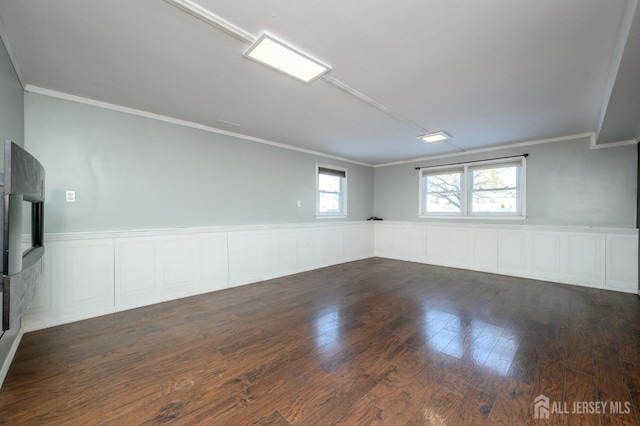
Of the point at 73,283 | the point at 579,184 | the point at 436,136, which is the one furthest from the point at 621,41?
the point at 73,283

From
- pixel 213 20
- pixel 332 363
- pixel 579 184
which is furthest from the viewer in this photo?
pixel 579 184

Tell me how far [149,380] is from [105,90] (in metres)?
2.87

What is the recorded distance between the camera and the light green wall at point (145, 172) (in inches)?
113

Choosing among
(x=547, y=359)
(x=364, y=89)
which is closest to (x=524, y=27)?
(x=364, y=89)

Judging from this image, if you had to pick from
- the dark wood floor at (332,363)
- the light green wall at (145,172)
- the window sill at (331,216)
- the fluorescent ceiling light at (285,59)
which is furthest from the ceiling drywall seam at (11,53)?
the window sill at (331,216)

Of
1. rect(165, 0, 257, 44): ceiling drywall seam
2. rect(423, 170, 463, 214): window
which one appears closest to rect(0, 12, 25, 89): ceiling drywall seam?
rect(165, 0, 257, 44): ceiling drywall seam

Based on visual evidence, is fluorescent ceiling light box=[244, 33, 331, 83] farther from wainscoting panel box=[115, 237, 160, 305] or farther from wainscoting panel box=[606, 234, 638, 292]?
wainscoting panel box=[606, 234, 638, 292]

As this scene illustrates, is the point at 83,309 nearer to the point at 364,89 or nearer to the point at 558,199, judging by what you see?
the point at 364,89

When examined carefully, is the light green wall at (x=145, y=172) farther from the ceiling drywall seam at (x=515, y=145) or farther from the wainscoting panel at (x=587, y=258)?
the wainscoting panel at (x=587, y=258)

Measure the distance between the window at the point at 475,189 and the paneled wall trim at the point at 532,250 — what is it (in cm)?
34

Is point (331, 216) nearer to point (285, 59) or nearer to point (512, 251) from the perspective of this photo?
point (512, 251)

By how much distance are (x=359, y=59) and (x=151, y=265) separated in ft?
11.4

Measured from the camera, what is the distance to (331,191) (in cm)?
617

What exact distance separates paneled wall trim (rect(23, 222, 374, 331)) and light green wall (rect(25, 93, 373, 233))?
18cm
